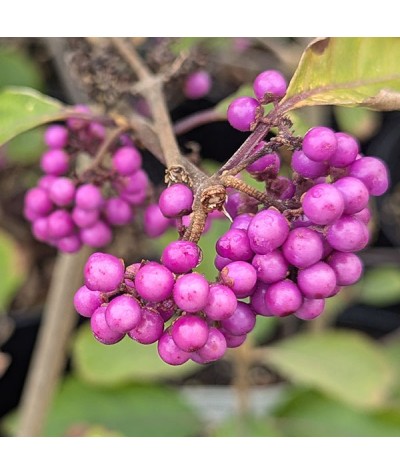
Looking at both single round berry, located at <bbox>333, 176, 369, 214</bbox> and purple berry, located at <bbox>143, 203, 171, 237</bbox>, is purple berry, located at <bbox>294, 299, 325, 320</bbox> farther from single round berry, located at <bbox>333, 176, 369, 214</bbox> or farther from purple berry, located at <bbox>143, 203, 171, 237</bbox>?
purple berry, located at <bbox>143, 203, 171, 237</bbox>

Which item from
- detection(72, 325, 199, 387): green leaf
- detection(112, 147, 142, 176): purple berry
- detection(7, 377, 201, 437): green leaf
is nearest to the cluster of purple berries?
detection(112, 147, 142, 176): purple berry

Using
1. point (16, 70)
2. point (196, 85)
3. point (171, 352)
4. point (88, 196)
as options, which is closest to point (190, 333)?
point (171, 352)

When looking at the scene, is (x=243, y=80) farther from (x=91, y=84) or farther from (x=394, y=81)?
(x=394, y=81)

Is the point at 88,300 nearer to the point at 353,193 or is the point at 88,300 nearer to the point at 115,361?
the point at 353,193

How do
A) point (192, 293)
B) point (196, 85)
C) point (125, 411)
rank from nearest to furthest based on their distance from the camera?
point (192, 293) → point (196, 85) → point (125, 411)
